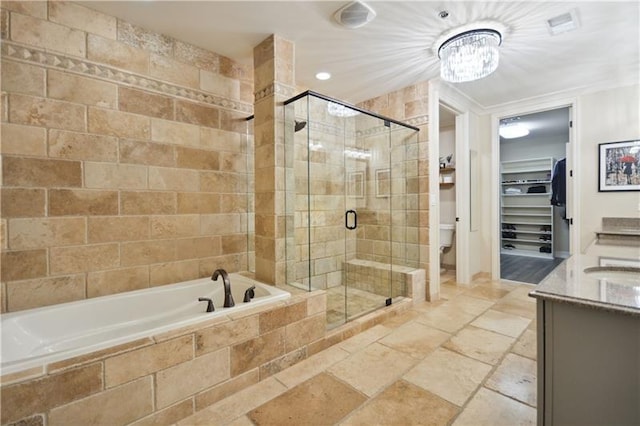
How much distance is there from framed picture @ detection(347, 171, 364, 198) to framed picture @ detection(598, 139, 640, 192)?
110 inches

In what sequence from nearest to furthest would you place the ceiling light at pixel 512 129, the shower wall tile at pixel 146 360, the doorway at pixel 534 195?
the shower wall tile at pixel 146 360 < the ceiling light at pixel 512 129 < the doorway at pixel 534 195

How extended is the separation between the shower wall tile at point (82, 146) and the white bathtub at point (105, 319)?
1.01m

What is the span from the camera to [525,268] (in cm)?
482

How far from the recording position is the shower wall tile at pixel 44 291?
1747 mm

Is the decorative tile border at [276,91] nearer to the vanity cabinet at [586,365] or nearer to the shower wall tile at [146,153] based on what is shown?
the shower wall tile at [146,153]

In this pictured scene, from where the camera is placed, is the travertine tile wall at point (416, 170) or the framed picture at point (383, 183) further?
the framed picture at point (383, 183)

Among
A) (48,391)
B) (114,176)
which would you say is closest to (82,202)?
(114,176)

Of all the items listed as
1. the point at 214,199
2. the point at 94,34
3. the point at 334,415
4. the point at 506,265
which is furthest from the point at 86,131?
the point at 506,265

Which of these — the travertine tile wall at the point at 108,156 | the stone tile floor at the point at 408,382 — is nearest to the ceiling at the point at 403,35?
the travertine tile wall at the point at 108,156

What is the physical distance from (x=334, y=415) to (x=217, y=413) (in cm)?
65

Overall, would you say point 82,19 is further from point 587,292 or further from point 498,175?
point 498,175

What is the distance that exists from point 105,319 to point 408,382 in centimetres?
213

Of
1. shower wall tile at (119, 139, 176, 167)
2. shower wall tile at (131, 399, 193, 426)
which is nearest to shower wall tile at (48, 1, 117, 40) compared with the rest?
shower wall tile at (119, 139, 176, 167)

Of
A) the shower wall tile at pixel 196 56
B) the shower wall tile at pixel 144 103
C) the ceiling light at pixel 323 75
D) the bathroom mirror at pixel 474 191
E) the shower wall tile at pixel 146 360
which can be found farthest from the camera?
the bathroom mirror at pixel 474 191
